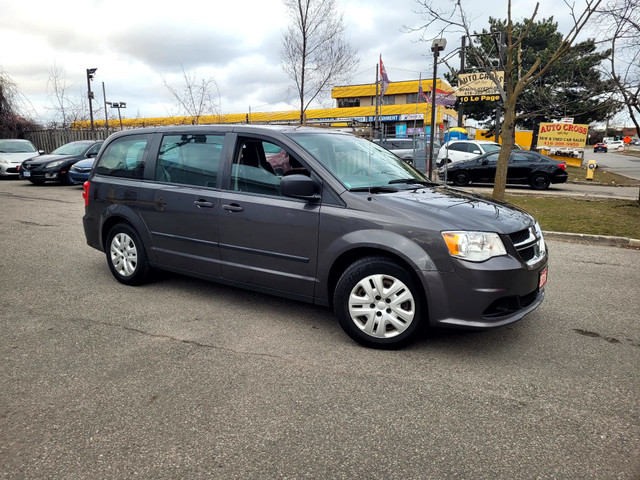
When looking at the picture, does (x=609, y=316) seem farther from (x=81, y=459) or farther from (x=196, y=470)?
(x=81, y=459)

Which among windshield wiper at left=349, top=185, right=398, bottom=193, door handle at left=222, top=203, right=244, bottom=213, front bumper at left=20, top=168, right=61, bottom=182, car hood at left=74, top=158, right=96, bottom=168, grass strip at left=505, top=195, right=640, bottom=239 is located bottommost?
grass strip at left=505, top=195, right=640, bottom=239

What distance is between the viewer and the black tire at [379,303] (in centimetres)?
345

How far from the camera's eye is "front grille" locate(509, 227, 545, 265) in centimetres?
348

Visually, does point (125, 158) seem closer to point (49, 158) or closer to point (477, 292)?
point (477, 292)

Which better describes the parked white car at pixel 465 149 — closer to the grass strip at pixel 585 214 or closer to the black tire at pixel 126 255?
the grass strip at pixel 585 214

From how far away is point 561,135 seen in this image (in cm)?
2681

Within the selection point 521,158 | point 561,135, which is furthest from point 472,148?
point 561,135

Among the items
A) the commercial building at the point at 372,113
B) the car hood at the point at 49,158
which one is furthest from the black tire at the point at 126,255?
the commercial building at the point at 372,113

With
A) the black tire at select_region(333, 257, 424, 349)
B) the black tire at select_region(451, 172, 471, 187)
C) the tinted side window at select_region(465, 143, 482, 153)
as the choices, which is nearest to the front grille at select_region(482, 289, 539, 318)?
the black tire at select_region(333, 257, 424, 349)

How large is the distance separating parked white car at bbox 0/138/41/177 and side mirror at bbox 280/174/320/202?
1843 cm

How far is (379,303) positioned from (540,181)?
618 inches

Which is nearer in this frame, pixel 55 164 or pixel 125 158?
pixel 125 158

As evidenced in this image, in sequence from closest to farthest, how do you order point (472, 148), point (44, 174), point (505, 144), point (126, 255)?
point (126, 255), point (505, 144), point (44, 174), point (472, 148)

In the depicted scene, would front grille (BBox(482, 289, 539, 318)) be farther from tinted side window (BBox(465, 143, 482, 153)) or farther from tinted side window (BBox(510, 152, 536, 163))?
tinted side window (BBox(465, 143, 482, 153))
